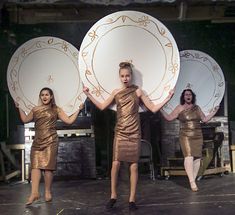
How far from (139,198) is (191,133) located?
1.36 m

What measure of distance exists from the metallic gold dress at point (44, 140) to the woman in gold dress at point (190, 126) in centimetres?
178

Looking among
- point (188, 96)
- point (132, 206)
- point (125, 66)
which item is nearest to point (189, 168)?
point (188, 96)

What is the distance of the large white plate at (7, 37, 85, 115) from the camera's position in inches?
215

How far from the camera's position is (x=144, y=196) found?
5.80 metres

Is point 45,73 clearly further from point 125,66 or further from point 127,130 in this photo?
point 127,130

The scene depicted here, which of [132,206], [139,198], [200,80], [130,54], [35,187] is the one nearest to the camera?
[132,206]

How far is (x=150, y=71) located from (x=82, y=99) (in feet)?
3.04

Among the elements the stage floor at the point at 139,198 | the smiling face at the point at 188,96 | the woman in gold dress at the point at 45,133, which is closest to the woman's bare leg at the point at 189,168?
the stage floor at the point at 139,198

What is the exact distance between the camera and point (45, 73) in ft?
18.1

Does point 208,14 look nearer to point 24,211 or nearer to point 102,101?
point 102,101

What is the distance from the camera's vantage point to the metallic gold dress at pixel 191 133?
251 inches

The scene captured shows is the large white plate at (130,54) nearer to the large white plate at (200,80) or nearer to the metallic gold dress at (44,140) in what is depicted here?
the metallic gold dress at (44,140)

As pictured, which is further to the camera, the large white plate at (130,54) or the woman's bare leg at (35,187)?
the woman's bare leg at (35,187)

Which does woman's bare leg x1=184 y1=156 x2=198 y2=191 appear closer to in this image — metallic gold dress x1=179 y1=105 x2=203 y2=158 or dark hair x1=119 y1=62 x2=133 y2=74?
metallic gold dress x1=179 y1=105 x2=203 y2=158
